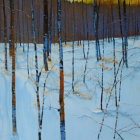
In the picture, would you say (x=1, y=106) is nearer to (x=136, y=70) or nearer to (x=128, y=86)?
(x=128, y=86)

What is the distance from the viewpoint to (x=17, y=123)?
765 centimetres

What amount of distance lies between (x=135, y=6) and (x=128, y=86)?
22.8 metres

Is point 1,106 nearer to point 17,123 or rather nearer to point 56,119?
point 17,123

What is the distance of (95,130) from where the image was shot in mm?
7324

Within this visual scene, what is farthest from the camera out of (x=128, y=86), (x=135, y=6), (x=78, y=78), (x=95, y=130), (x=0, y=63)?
(x=135, y=6)

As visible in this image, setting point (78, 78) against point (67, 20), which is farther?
point (67, 20)

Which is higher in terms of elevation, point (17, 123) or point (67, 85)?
point (67, 85)

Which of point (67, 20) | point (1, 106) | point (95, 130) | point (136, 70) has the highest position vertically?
point (67, 20)

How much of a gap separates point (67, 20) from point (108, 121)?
2472 centimetres

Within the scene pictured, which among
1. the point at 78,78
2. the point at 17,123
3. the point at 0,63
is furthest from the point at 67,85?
the point at 0,63

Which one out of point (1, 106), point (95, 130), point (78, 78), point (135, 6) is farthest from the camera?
point (135, 6)

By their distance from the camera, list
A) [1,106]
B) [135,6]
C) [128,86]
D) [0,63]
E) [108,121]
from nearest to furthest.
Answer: [108,121], [1,106], [128,86], [0,63], [135,6]

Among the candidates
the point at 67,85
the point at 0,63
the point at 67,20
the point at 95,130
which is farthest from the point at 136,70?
the point at 67,20

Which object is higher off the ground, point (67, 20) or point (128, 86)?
point (67, 20)
